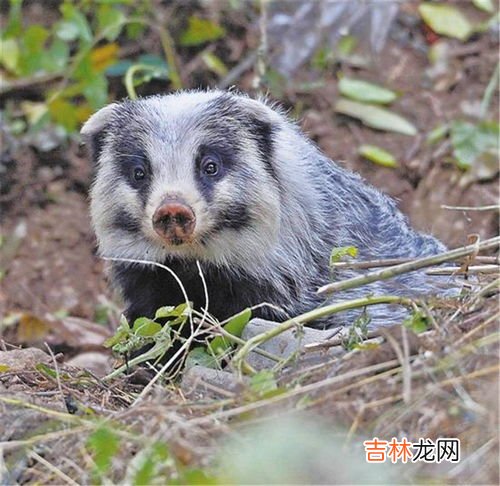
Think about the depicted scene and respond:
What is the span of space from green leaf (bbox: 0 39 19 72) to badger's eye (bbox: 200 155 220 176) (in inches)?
209

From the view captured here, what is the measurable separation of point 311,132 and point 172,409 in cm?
691

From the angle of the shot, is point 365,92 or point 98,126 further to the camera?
point 365,92

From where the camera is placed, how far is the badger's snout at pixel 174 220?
17.5ft

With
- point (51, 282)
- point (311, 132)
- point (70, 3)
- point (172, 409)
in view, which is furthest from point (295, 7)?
point (172, 409)

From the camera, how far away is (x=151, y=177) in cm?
570

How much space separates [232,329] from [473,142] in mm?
5758

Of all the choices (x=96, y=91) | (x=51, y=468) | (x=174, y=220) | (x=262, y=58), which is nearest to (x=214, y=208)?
(x=174, y=220)

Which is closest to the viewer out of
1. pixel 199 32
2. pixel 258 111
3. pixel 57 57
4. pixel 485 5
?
pixel 258 111

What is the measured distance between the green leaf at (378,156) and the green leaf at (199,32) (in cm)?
191

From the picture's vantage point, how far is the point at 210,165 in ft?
18.9

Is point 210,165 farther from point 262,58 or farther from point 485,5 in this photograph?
point 485,5

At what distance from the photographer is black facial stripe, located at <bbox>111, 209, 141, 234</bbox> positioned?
584 centimetres

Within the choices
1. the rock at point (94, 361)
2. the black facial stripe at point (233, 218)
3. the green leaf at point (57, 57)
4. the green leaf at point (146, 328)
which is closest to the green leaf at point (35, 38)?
the green leaf at point (57, 57)

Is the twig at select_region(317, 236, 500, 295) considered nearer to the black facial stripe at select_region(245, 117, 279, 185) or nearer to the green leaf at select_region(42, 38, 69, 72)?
the black facial stripe at select_region(245, 117, 279, 185)
